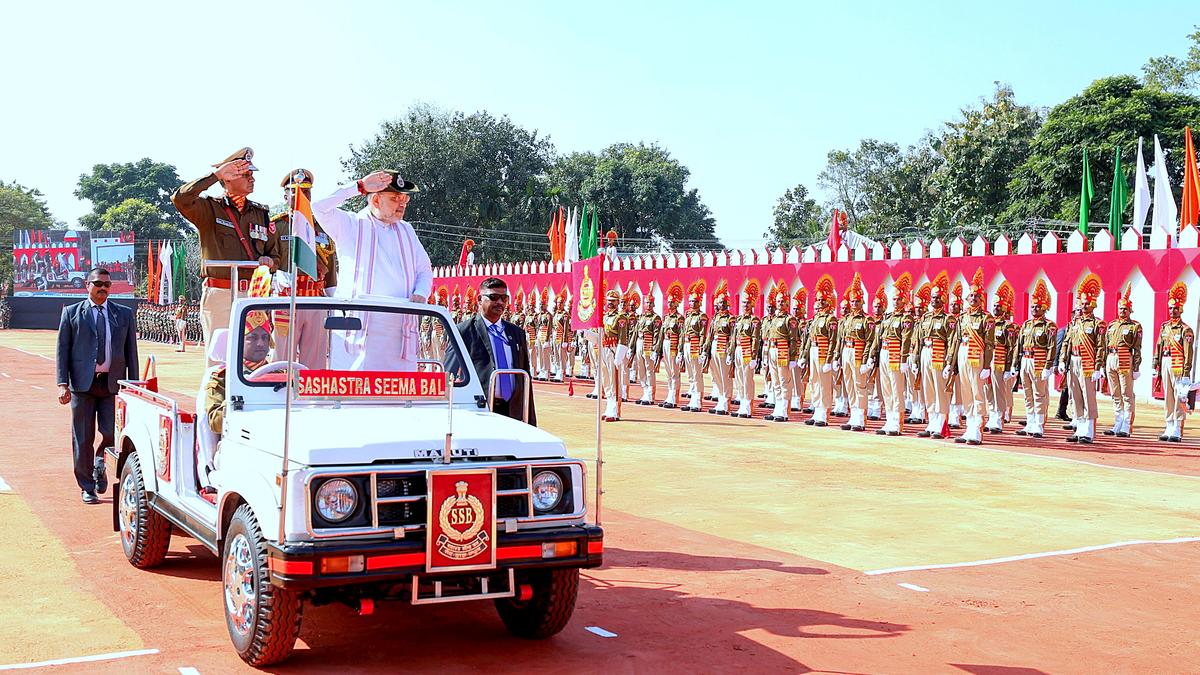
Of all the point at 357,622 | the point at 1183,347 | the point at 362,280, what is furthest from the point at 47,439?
the point at 1183,347

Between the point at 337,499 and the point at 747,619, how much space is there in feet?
8.27

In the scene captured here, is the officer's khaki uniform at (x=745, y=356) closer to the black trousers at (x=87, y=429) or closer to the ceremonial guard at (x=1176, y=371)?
the ceremonial guard at (x=1176, y=371)

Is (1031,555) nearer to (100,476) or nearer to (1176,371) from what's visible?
(100,476)

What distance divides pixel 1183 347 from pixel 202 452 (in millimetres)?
15715

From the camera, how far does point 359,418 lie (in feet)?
19.3

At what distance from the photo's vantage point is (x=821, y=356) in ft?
65.3

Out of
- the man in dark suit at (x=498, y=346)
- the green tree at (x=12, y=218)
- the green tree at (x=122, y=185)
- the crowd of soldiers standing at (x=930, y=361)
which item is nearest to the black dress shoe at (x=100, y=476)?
the man in dark suit at (x=498, y=346)

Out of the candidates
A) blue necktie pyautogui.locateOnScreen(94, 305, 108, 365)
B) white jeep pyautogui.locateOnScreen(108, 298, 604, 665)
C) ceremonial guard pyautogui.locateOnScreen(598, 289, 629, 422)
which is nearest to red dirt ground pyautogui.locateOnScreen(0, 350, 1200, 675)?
white jeep pyautogui.locateOnScreen(108, 298, 604, 665)

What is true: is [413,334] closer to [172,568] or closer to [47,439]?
[172,568]

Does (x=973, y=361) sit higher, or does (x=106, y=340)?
(x=106, y=340)

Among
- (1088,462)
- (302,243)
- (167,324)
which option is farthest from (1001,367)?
(167,324)

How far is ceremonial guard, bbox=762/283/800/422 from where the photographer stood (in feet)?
67.2

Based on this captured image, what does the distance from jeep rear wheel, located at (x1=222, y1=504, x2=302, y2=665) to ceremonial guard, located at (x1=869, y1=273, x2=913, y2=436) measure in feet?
45.4

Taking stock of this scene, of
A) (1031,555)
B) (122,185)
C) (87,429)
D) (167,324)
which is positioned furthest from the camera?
(122,185)
